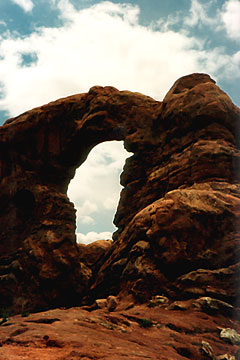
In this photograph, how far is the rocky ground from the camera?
30.5 ft

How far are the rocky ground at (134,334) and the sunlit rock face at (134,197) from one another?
5.80 ft

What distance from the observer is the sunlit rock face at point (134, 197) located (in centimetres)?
1881

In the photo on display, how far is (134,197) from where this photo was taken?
28141 millimetres

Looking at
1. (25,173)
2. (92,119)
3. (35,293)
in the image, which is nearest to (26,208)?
(25,173)

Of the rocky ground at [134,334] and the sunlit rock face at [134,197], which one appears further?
the sunlit rock face at [134,197]

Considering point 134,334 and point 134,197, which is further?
point 134,197

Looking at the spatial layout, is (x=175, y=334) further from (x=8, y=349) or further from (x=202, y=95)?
(x=202, y=95)

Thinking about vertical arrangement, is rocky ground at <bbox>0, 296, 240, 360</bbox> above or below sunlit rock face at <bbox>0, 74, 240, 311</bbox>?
below

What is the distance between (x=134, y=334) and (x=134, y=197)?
16437mm

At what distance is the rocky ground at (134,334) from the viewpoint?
30.5 ft

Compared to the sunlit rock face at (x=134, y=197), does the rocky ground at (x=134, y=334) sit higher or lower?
lower

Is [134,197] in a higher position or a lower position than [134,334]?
higher

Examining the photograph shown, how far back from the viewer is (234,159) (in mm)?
23172

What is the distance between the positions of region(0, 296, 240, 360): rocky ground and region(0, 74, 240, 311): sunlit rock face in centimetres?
177
